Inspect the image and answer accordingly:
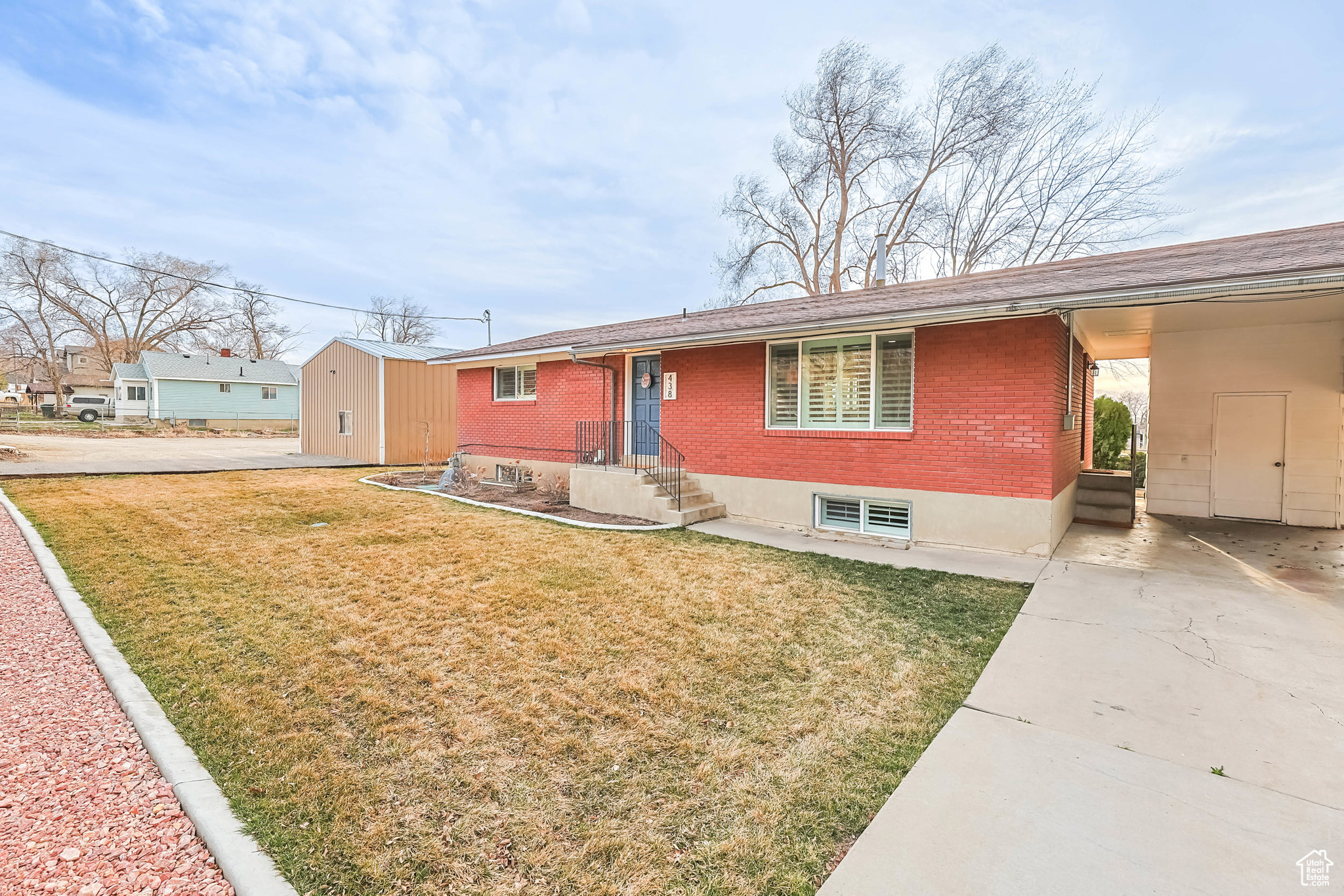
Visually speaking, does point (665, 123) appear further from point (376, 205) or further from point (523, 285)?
point (523, 285)

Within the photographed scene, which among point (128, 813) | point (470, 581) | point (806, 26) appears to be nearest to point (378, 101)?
point (806, 26)

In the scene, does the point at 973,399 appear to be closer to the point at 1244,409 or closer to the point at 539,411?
the point at 1244,409

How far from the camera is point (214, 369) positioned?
3628 centimetres

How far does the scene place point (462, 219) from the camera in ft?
80.1

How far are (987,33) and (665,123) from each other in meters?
9.76

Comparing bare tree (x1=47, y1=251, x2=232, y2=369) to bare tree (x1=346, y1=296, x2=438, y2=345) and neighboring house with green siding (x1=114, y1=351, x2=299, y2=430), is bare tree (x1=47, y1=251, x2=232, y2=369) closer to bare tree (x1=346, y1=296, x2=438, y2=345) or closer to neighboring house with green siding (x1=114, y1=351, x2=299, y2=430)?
neighboring house with green siding (x1=114, y1=351, x2=299, y2=430)

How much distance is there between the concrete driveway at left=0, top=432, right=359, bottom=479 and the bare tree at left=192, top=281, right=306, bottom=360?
69.4ft

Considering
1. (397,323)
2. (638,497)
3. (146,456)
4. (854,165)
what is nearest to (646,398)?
(638,497)

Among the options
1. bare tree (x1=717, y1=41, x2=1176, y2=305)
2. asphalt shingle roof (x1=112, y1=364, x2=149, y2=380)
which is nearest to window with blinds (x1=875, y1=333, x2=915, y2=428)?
bare tree (x1=717, y1=41, x2=1176, y2=305)

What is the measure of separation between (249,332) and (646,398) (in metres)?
48.8

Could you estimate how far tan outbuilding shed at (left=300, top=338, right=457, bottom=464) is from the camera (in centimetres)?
1733

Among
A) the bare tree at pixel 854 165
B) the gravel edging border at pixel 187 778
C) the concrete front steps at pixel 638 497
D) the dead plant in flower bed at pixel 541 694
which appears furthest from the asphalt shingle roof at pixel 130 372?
the gravel edging border at pixel 187 778

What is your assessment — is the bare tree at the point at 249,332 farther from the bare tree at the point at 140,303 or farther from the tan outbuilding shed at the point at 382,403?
the tan outbuilding shed at the point at 382,403

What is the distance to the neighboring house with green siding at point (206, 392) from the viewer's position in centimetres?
3475
